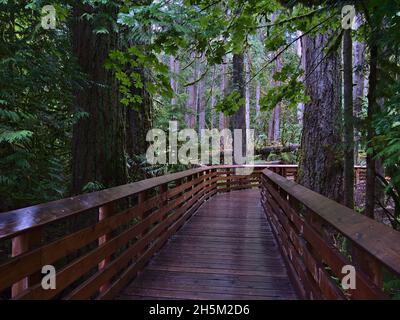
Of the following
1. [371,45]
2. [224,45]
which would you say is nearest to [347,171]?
[371,45]

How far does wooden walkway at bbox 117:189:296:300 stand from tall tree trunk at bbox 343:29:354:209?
1.38 metres

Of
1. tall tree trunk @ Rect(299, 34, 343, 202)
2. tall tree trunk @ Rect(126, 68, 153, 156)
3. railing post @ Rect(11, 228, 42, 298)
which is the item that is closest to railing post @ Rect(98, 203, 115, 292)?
railing post @ Rect(11, 228, 42, 298)

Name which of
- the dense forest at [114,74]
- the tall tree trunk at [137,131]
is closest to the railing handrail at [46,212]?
the dense forest at [114,74]

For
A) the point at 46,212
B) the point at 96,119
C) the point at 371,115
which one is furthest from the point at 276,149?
the point at 46,212

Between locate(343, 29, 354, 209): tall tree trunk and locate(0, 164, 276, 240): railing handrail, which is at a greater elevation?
locate(343, 29, 354, 209): tall tree trunk

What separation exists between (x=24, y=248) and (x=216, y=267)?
277 cm

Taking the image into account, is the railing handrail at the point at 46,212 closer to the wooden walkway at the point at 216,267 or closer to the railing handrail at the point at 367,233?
the wooden walkway at the point at 216,267

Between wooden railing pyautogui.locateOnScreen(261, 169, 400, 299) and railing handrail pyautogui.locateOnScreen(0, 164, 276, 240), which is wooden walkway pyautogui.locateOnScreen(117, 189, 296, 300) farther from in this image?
railing handrail pyautogui.locateOnScreen(0, 164, 276, 240)

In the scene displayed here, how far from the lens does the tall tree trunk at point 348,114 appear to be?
4344mm

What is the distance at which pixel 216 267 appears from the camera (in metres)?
4.33

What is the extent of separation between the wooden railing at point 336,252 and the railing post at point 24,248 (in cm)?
177

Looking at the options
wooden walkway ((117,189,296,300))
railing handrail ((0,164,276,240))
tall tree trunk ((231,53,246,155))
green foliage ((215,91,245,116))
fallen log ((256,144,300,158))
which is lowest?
wooden walkway ((117,189,296,300))

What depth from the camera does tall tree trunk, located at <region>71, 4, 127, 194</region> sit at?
5.28 m
